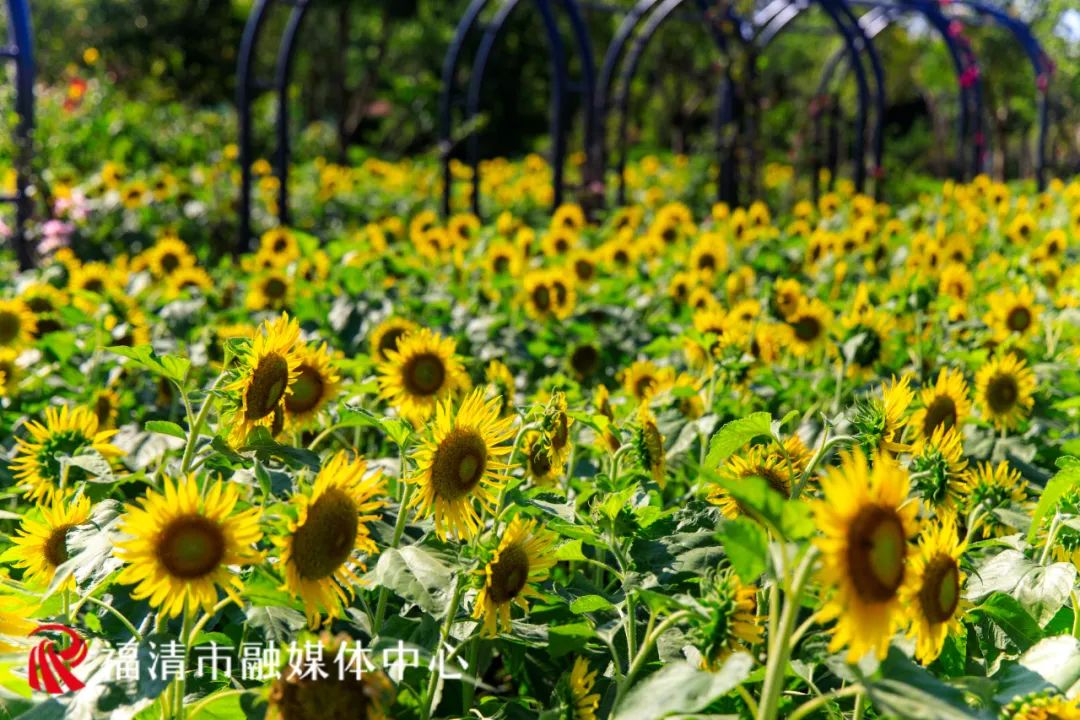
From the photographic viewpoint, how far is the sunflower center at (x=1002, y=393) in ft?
8.16

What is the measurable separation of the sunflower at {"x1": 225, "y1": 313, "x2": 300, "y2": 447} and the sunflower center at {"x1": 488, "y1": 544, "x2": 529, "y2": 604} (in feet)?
1.22

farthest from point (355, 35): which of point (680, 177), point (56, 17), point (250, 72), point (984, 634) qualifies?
point (984, 634)

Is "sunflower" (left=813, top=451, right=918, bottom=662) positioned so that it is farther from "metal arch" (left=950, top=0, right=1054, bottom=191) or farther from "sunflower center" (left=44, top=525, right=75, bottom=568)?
"metal arch" (left=950, top=0, right=1054, bottom=191)

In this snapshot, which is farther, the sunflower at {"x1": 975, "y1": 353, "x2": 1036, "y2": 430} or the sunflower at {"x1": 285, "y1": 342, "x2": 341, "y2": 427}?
the sunflower at {"x1": 975, "y1": 353, "x2": 1036, "y2": 430}

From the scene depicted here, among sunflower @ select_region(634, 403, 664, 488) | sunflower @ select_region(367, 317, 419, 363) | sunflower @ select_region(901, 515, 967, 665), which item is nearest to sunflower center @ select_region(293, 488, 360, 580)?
sunflower @ select_region(901, 515, 967, 665)

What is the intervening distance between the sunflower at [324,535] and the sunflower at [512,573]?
23 cm

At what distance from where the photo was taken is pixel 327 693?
117 centimetres

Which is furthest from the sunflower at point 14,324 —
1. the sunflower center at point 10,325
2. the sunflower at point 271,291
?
the sunflower at point 271,291

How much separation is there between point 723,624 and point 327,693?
42cm

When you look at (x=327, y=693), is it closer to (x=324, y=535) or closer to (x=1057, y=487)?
(x=324, y=535)

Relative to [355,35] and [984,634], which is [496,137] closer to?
[355,35]

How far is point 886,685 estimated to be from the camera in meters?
1.10

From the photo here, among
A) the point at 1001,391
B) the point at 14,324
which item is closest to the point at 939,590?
the point at 1001,391

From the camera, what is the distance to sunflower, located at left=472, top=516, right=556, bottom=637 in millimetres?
1515
